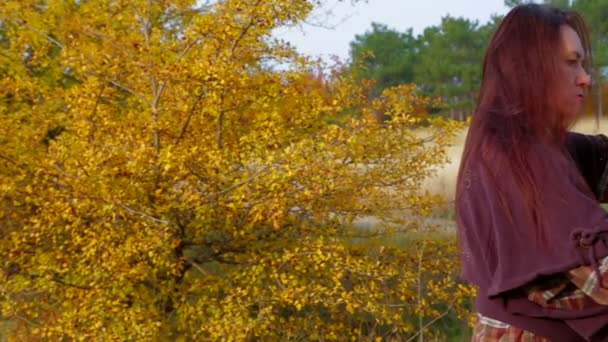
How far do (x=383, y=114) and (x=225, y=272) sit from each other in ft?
5.12

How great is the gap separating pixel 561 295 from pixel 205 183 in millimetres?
3264

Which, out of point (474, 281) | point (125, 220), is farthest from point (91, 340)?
point (474, 281)

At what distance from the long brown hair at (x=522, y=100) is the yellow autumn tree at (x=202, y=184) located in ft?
8.39

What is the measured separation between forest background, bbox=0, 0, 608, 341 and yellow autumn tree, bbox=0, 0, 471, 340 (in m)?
0.01

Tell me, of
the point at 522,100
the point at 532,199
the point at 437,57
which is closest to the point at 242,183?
the point at 522,100

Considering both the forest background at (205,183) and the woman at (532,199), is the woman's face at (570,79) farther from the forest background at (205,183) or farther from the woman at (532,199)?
the forest background at (205,183)

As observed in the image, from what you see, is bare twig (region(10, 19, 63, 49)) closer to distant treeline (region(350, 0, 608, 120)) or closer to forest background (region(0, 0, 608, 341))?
forest background (region(0, 0, 608, 341))

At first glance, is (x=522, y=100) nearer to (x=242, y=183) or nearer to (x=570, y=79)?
(x=570, y=79)

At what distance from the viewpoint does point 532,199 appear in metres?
1.27

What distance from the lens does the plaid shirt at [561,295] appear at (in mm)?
1221

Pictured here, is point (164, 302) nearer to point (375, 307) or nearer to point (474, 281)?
point (375, 307)

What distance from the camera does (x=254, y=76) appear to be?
480 centimetres

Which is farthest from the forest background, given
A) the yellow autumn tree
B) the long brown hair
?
the long brown hair

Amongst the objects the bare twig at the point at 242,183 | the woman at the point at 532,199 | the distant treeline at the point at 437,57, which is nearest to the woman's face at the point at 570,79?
the woman at the point at 532,199
